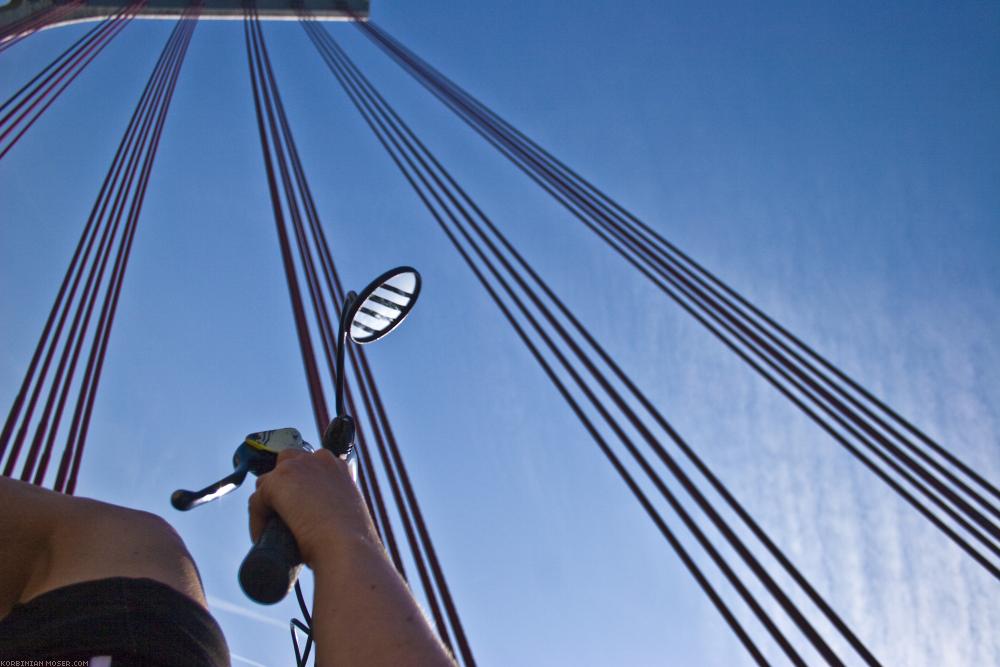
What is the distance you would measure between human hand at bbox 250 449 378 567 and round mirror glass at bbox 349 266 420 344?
0.38 m

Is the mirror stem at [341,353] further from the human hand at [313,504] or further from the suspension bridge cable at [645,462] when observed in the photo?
the suspension bridge cable at [645,462]

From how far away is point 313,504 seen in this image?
0.80 m

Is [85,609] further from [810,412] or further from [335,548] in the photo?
[810,412]

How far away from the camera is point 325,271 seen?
10.2ft

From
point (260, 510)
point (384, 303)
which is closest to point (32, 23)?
point (384, 303)

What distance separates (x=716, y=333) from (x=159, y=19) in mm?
6143

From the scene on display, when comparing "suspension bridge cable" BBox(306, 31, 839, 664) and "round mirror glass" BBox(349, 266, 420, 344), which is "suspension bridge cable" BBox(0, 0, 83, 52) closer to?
"suspension bridge cable" BBox(306, 31, 839, 664)

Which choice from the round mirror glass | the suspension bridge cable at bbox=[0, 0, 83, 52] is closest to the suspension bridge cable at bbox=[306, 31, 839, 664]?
the round mirror glass

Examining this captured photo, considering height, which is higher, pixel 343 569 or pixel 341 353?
pixel 341 353

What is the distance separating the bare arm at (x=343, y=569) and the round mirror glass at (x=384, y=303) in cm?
37

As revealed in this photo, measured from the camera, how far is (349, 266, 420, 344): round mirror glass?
3.95 feet

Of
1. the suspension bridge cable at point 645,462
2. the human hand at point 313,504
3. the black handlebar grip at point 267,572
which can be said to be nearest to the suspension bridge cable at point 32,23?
the suspension bridge cable at point 645,462

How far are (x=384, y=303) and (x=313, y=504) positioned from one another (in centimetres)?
52

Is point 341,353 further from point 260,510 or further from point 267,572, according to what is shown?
point 267,572
